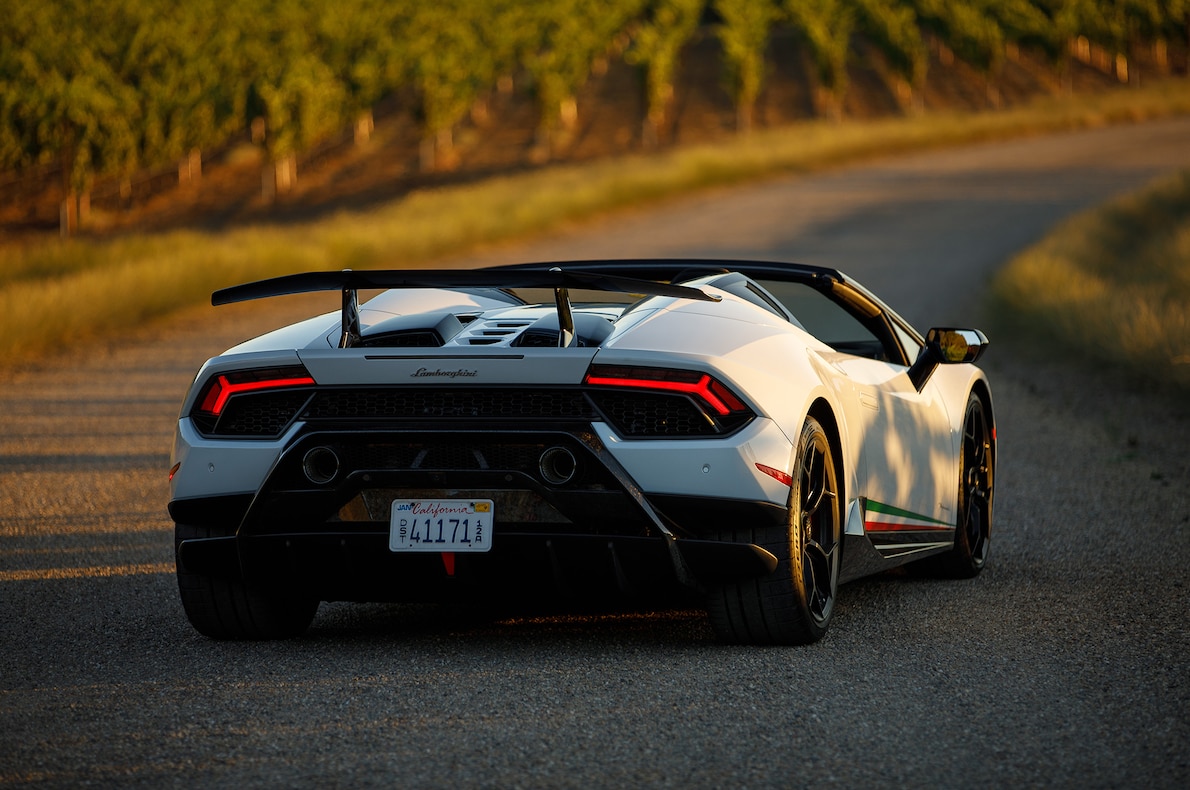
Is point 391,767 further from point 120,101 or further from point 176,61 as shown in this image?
point 176,61

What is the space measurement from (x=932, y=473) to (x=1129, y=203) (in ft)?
76.0

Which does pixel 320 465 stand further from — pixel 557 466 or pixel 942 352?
pixel 942 352

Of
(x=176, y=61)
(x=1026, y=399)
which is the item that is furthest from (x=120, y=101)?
(x=1026, y=399)

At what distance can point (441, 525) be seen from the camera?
4.77 m

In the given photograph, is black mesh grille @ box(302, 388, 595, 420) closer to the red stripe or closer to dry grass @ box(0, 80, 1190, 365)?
the red stripe

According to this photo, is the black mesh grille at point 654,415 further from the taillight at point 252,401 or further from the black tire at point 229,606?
the black tire at point 229,606

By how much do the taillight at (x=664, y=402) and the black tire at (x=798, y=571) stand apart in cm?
30

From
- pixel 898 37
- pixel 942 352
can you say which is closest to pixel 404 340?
pixel 942 352

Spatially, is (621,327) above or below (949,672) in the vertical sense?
above

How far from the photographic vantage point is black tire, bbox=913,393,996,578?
6.56 m

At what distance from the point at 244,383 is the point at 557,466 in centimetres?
102

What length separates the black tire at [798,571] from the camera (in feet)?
15.9

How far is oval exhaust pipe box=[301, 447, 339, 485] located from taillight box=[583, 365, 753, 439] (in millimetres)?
798

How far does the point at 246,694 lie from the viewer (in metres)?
4.55
